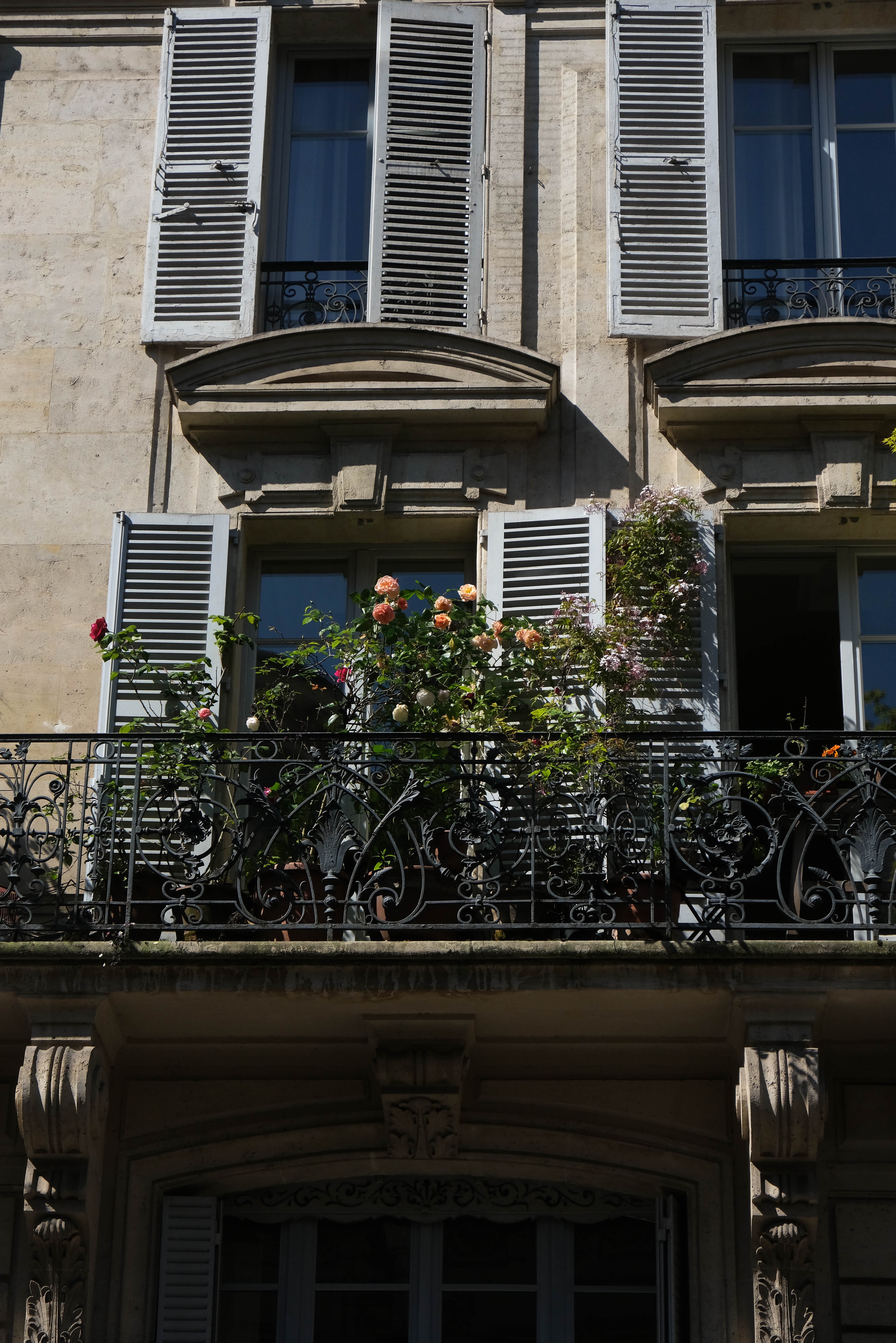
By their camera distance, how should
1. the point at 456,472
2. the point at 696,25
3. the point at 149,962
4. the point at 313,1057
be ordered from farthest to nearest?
1. the point at 696,25
2. the point at 456,472
3. the point at 313,1057
4. the point at 149,962

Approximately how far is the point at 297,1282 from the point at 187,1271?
507 millimetres

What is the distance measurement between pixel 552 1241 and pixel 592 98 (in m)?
5.84

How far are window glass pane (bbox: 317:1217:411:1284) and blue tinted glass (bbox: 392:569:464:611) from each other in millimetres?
3072

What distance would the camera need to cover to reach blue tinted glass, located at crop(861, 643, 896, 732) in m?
9.71

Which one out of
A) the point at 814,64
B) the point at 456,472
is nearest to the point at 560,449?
Answer: the point at 456,472

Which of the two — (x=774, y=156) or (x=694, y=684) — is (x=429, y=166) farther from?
(x=694, y=684)

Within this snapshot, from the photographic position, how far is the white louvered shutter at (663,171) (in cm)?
1028

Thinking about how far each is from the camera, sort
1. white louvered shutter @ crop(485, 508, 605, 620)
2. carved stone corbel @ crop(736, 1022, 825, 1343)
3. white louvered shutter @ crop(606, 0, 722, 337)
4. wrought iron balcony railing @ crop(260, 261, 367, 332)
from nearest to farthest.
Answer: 1. carved stone corbel @ crop(736, 1022, 825, 1343)
2. white louvered shutter @ crop(485, 508, 605, 620)
3. white louvered shutter @ crop(606, 0, 722, 337)
4. wrought iron balcony railing @ crop(260, 261, 367, 332)

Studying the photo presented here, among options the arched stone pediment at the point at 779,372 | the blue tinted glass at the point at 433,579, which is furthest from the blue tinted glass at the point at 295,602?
the arched stone pediment at the point at 779,372

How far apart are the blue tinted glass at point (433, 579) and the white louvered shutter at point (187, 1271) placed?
126 inches

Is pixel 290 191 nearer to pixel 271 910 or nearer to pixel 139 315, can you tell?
pixel 139 315

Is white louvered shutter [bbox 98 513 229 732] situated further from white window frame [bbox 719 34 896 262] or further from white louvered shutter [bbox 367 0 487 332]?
white window frame [bbox 719 34 896 262]

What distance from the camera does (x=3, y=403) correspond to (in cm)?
1038

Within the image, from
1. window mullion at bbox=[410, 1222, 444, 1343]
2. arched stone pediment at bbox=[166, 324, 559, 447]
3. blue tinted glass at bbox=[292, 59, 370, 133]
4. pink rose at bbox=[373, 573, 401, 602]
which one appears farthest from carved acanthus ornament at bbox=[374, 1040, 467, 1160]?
blue tinted glass at bbox=[292, 59, 370, 133]
